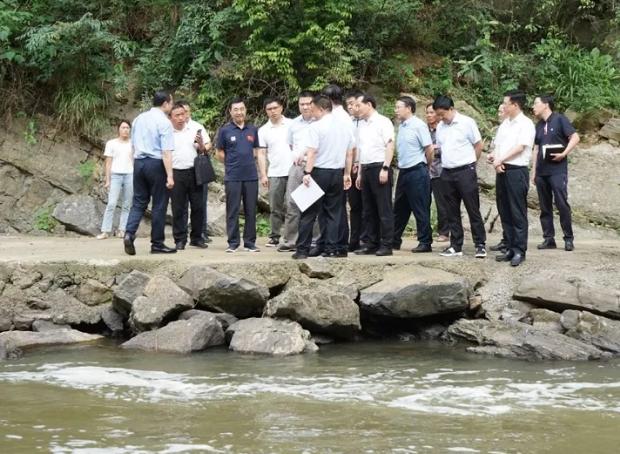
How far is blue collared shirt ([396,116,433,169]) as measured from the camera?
→ 10.0m

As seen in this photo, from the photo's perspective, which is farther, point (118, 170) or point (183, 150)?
point (118, 170)

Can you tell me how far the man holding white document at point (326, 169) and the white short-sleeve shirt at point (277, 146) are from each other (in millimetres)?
1188

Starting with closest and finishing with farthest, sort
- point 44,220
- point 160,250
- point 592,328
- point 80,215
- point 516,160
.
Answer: point 592,328 → point 516,160 → point 160,250 → point 80,215 → point 44,220

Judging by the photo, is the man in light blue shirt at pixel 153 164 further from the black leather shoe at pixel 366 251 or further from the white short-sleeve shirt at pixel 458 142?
the white short-sleeve shirt at pixel 458 142

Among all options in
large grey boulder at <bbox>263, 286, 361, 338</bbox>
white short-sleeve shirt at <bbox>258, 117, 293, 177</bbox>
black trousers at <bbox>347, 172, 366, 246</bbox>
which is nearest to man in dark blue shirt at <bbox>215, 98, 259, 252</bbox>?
white short-sleeve shirt at <bbox>258, 117, 293, 177</bbox>

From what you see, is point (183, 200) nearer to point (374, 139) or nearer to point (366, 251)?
point (366, 251)

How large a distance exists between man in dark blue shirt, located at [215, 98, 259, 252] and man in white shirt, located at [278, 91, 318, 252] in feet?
1.33

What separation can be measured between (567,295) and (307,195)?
9.37 feet

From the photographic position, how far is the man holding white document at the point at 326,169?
9273mm

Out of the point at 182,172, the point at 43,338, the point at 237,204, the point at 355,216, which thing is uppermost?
the point at 182,172

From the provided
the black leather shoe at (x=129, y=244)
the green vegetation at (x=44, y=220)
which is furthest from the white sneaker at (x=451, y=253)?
the green vegetation at (x=44, y=220)

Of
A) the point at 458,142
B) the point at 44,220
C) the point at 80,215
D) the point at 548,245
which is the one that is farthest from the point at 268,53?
the point at 548,245

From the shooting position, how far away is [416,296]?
8.73m

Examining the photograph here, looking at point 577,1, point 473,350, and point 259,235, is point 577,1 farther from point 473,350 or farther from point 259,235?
point 473,350
